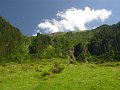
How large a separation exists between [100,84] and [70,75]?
26.1ft

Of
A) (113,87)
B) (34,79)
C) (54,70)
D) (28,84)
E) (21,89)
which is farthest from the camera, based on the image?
(54,70)

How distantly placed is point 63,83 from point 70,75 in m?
5.84

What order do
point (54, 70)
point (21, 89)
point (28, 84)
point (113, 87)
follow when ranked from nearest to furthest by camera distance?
1. point (113, 87)
2. point (21, 89)
3. point (28, 84)
4. point (54, 70)

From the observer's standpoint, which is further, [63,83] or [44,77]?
[44,77]

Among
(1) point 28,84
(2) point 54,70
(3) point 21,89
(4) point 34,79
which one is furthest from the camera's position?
(2) point 54,70

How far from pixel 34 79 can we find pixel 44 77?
1300mm

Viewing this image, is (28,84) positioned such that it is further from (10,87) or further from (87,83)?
(87,83)

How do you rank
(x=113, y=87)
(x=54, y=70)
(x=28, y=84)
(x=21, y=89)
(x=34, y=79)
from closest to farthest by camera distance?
1. (x=113, y=87)
2. (x=21, y=89)
3. (x=28, y=84)
4. (x=34, y=79)
5. (x=54, y=70)

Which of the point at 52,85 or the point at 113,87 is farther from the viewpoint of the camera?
the point at 52,85

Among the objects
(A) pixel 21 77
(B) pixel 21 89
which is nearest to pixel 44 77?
(A) pixel 21 77

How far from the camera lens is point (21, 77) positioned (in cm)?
3794

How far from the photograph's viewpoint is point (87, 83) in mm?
30000

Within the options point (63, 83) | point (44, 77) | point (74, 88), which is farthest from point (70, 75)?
point (74, 88)

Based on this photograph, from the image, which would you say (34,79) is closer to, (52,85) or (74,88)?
(52,85)
